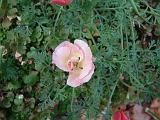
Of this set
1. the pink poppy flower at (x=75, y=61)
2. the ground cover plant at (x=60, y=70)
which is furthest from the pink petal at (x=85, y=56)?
the ground cover plant at (x=60, y=70)

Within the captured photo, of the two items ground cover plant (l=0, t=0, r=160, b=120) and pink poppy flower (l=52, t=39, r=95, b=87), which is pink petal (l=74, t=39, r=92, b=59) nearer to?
pink poppy flower (l=52, t=39, r=95, b=87)

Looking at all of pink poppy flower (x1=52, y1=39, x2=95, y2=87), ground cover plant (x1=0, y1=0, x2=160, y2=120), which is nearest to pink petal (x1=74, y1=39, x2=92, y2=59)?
pink poppy flower (x1=52, y1=39, x2=95, y2=87)

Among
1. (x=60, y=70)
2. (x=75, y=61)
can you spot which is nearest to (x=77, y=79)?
(x=75, y=61)

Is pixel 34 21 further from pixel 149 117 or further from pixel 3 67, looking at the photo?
pixel 149 117

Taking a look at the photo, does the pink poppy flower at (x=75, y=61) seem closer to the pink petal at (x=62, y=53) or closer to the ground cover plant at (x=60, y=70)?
the pink petal at (x=62, y=53)

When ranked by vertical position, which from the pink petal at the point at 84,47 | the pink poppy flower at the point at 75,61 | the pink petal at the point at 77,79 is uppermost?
the pink petal at the point at 84,47

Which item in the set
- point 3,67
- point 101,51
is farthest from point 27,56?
point 101,51

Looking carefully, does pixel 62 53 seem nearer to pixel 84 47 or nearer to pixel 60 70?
pixel 84 47
